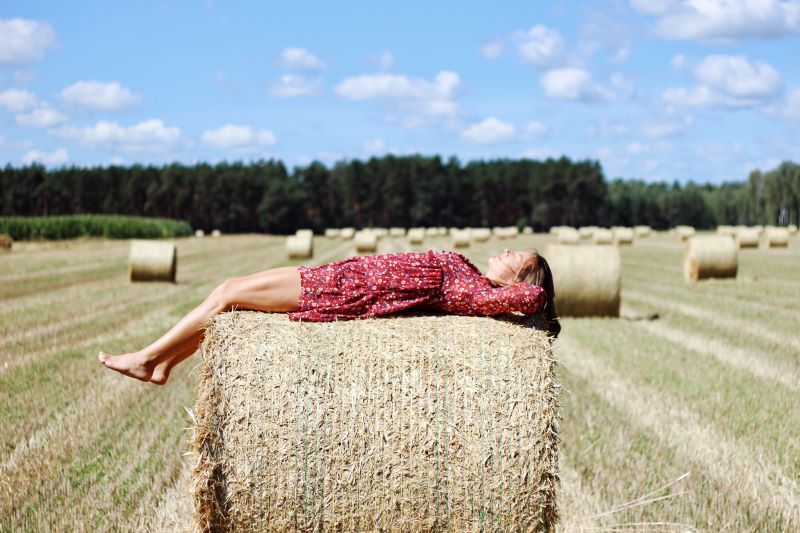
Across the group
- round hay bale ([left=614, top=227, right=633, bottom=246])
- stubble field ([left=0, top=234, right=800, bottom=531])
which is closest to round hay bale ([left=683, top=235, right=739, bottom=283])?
stubble field ([left=0, top=234, right=800, bottom=531])

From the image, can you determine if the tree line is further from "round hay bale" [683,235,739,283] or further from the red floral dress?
the red floral dress

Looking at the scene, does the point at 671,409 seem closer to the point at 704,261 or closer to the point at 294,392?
the point at 294,392

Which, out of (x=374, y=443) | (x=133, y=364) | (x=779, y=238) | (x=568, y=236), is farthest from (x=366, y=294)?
(x=568, y=236)

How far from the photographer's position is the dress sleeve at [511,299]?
517 centimetres

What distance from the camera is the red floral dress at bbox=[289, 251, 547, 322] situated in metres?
5.21

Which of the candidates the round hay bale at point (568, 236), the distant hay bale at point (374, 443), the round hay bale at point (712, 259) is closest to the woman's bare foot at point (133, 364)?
the distant hay bale at point (374, 443)

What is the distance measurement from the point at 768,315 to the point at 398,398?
10.9 metres

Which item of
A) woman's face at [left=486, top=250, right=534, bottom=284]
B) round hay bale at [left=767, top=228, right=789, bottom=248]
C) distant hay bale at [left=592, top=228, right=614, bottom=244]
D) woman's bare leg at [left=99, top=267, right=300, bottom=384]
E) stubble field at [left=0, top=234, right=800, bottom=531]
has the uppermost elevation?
woman's face at [left=486, top=250, right=534, bottom=284]

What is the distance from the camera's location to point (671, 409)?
7.92 metres

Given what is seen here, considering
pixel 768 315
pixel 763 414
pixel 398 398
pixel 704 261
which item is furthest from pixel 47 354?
pixel 704 261

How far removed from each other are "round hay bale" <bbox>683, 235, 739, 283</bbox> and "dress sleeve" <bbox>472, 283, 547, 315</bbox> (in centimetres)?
1585

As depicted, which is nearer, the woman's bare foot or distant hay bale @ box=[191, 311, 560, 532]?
distant hay bale @ box=[191, 311, 560, 532]

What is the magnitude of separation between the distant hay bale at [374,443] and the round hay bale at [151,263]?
15.4 meters

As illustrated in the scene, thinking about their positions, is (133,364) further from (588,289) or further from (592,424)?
(588,289)
